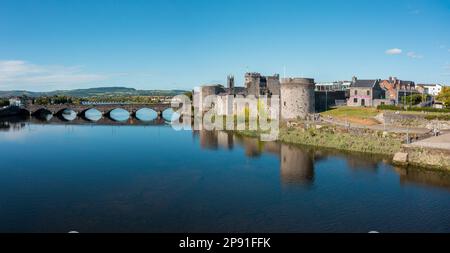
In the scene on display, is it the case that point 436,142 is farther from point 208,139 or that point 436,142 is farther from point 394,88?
point 394,88

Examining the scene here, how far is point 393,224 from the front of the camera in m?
11.9

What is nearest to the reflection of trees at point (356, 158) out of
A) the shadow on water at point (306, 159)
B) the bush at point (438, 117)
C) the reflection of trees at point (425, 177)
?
the shadow on water at point (306, 159)

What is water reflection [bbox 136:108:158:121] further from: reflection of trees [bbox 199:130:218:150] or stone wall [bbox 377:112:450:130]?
stone wall [bbox 377:112:450:130]

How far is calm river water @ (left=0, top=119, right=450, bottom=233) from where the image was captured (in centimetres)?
1196

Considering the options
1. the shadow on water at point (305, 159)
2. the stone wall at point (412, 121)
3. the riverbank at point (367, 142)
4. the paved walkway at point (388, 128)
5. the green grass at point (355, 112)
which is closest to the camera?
the shadow on water at point (305, 159)

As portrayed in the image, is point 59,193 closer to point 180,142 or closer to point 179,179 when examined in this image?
point 179,179

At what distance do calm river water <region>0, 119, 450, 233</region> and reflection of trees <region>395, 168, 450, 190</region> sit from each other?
4 centimetres

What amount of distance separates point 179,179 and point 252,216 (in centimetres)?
569

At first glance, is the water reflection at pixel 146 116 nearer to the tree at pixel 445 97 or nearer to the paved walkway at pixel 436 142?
the tree at pixel 445 97

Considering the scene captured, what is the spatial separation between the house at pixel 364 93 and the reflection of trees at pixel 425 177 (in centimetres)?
2332

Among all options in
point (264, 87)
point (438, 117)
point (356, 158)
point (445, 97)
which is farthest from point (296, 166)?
point (264, 87)

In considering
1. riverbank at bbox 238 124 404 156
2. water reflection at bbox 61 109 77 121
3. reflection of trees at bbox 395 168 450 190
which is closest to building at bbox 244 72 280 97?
riverbank at bbox 238 124 404 156

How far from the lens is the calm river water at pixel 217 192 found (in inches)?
471

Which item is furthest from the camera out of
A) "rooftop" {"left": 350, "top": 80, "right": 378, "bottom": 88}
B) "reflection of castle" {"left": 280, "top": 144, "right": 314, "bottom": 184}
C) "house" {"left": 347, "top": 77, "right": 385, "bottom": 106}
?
"rooftop" {"left": 350, "top": 80, "right": 378, "bottom": 88}
